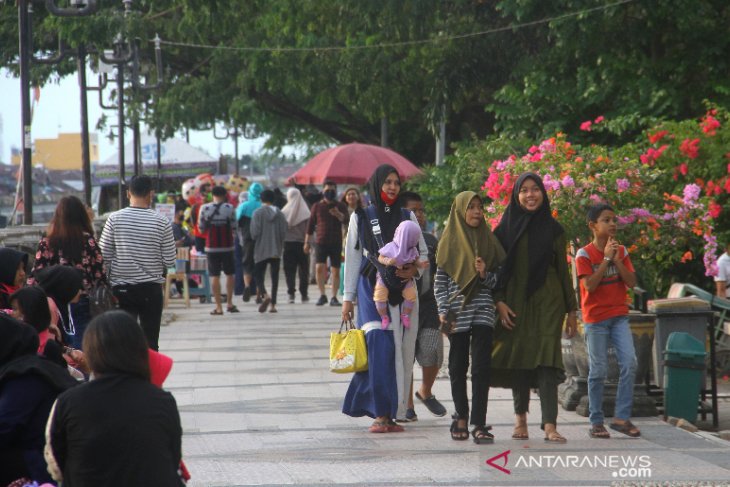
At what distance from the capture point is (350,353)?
9.41 meters

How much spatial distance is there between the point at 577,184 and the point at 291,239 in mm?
9969

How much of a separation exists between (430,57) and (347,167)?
2.65 meters

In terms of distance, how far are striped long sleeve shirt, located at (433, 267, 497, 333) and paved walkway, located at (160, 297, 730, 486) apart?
0.80 meters

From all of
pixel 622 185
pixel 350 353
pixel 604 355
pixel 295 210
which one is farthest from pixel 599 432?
pixel 295 210

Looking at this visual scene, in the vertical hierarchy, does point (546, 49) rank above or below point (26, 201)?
above

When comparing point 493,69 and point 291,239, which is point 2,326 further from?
point 493,69

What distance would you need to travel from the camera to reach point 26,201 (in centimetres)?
1716

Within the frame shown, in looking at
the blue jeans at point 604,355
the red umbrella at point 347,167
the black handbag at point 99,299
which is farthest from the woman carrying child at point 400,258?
the red umbrella at point 347,167

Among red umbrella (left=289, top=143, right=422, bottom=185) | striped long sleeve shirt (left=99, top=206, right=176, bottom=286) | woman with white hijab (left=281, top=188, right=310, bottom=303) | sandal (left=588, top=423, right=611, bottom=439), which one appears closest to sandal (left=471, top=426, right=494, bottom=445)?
sandal (left=588, top=423, right=611, bottom=439)

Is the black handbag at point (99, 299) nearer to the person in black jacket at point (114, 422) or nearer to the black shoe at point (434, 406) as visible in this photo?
the black shoe at point (434, 406)

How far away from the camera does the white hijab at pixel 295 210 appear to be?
21.0 m

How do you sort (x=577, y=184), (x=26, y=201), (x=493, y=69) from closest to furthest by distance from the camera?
1. (x=577, y=184)
2. (x=26, y=201)
3. (x=493, y=69)

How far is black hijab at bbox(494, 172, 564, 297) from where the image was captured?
358 inches

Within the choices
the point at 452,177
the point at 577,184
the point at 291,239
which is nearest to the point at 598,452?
the point at 577,184
